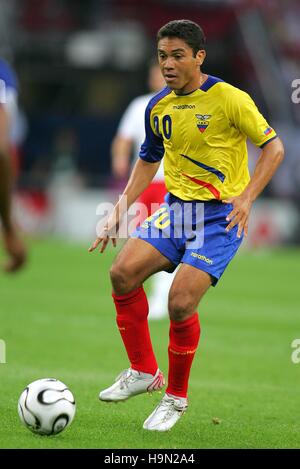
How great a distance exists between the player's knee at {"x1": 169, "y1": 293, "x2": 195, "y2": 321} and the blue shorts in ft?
0.81

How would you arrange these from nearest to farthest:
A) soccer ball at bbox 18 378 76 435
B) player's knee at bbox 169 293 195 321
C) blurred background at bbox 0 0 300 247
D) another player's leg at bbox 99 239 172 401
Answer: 1. soccer ball at bbox 18 378 76 435
2. player's knee at bbox 169 293 195 321
3. another player's leg at bbox 99 239 172 401
4. blurred background at bbox 0 0 300 247

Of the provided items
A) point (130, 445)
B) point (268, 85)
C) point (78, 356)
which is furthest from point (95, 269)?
point (130, 445)

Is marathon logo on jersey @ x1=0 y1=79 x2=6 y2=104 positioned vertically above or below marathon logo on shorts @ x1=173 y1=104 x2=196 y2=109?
above

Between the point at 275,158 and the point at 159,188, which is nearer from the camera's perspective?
the point at 275,158

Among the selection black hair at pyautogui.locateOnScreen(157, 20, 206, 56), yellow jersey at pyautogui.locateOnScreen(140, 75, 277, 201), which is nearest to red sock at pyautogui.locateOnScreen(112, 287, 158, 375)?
yellow jersey at pyautogui.locateOnScreen(140, 75, 277, 201)

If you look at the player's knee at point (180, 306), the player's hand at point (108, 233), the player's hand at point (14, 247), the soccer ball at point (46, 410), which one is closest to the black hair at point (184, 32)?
the player's hand at point (108, 233)

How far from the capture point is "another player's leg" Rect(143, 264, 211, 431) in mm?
6797

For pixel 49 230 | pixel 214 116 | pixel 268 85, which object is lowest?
pixel 49 230

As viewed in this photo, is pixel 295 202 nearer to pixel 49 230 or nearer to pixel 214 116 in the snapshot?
pixel 49 230

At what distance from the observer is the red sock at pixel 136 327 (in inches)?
281

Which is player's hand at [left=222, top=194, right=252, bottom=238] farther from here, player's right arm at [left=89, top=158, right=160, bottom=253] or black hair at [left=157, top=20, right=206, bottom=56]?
black hair at [left=157, top=20, right=206, bottom=56]

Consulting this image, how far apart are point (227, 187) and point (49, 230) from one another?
683 inches

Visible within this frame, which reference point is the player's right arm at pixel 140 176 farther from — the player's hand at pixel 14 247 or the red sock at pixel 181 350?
the player's hand at pixel 14 247

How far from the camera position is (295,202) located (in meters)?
23.4
